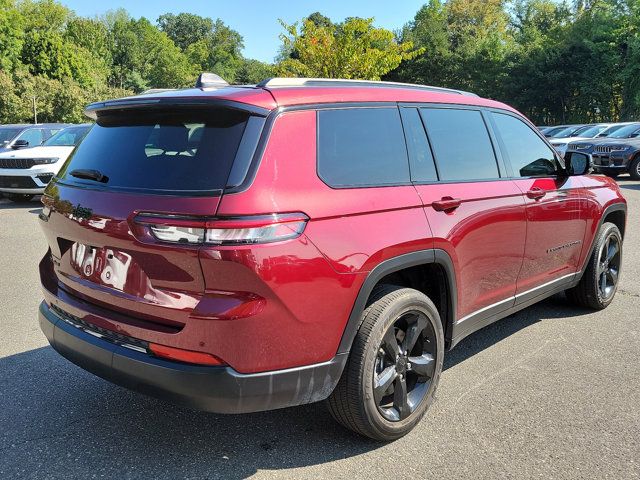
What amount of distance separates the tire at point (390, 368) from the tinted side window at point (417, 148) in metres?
0.66

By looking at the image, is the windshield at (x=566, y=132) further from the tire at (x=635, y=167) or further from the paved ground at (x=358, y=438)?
the paved ground at (x=358, y=438)

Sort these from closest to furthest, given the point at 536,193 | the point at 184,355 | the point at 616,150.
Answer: the point at 184,355
the point at 536,193
the point at 616,150

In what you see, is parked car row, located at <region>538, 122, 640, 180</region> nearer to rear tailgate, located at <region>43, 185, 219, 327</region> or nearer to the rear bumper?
the rear bumper

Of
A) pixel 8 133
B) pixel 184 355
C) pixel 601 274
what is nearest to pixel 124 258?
pixel 184 355

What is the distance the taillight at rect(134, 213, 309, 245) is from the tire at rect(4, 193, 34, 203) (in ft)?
37.4

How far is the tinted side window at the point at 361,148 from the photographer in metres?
2.62

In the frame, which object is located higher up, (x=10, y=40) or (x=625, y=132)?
(x=10, y=40)

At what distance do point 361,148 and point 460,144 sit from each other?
3.08 ft

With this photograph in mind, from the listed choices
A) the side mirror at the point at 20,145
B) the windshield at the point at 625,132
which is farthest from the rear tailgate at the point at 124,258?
the windshield at the point at 625,132

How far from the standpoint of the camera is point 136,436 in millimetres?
2910

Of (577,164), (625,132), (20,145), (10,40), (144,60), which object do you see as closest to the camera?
(577,164)

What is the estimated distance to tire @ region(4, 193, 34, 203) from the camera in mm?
12320

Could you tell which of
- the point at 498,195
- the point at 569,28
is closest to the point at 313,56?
the point at 498,195

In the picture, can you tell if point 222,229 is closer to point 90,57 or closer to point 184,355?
point 184,355
